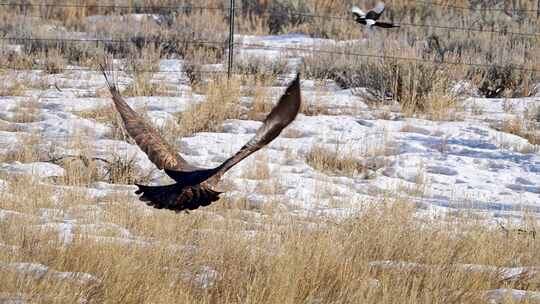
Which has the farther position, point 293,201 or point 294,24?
point 294,24

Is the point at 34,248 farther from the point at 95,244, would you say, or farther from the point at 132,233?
the point at 132,233

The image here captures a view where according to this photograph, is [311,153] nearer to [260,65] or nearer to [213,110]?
[213,110]

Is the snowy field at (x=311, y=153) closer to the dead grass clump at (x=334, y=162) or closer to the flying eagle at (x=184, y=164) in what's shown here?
the dead grass clump at (x=334, y=162)

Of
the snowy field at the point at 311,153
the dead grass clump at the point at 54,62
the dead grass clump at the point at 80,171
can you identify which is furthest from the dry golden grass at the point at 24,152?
the dead grass clump at the point at 54,62

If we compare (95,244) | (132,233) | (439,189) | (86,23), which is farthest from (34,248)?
(86,23)

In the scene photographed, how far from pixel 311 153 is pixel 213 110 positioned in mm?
1707

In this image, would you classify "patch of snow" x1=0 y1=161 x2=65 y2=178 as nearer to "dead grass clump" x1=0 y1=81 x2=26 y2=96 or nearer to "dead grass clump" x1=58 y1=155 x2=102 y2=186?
"dead grass clump" x1=58 y1=155 x2=102 y2=186

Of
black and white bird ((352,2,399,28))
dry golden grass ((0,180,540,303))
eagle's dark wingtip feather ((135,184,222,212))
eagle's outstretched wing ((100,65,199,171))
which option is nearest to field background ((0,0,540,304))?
dry golden grass ((0,180,540,303))

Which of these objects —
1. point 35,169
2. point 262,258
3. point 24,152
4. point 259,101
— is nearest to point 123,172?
point 35,169

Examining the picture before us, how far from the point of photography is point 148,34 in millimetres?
15695

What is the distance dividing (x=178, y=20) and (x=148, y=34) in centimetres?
174

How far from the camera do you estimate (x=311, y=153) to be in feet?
30.1

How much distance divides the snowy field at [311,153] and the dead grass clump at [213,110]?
0.52ft

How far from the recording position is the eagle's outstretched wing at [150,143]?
5.89m
